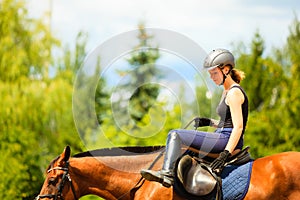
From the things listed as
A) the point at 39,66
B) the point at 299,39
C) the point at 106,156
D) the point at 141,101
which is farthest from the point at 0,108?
the point at 106,156

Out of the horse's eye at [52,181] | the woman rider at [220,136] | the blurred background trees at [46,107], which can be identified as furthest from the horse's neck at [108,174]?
the blurred background trees at [46,107]

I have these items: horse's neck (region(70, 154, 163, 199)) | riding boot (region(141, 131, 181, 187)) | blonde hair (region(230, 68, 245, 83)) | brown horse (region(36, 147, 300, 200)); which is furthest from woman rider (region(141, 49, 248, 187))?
horse's neck (region(70, 154, 163, 199))

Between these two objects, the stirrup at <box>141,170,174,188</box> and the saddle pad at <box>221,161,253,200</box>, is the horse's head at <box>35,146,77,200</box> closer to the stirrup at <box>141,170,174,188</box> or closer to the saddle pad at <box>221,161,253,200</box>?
the stirrup at <box>141,170,174,188</box>

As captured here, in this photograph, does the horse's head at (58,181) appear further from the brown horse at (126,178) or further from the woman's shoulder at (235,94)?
the woman's shoulder at (235,94)

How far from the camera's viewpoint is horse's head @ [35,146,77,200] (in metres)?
8.69

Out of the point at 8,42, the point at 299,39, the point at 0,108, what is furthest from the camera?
the point at 299,39

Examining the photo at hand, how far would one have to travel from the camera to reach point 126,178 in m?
9.03

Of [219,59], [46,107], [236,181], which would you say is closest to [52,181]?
[236,181]

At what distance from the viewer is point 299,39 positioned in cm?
3294

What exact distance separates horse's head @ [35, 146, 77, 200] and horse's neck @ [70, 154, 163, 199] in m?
0.12

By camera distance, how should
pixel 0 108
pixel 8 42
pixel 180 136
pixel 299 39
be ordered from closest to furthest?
pixel 180 136
pixel 0 108
pixel 8 42
pixel 299 39

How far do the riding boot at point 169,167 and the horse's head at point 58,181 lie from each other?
3.69 feet

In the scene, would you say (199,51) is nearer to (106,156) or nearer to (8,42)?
(106,156)

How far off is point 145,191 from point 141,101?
26.6m
